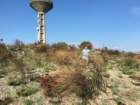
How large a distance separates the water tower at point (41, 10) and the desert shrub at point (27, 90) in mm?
33469

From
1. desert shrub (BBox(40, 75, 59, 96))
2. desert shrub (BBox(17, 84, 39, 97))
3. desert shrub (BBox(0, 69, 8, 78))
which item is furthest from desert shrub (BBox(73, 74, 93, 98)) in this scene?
desert shrub (BBox(0, 69, 8, 78))

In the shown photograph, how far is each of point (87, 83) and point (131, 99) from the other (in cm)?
191

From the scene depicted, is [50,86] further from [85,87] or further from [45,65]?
[45,65]

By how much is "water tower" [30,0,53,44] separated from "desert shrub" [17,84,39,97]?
33469 millimetres

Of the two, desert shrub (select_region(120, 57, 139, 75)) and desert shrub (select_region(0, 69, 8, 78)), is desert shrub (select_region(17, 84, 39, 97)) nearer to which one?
desert shrub (select_region(0, 69, 8, 78))

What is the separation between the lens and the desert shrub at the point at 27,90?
14.1 m

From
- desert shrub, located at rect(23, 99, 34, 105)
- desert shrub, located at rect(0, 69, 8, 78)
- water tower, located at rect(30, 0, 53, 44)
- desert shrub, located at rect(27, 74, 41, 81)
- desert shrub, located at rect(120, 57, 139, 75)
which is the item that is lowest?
desert shrub, located at rect(23, 99, 34, 105)

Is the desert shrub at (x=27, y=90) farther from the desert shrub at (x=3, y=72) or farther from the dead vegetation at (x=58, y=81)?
the desert shrub at (x=3, y=72)

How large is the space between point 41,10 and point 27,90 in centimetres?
3540

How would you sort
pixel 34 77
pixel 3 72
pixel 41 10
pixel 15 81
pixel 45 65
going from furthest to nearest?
1. pixel 41 10
2. pixel 45 65
3. pixel 3 72
4. pixel 34 77
5. pixel 15 81

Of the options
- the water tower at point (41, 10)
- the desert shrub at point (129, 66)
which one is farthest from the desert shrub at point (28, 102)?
the water tower at point (41, 10)

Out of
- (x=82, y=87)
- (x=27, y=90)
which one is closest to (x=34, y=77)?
(x=27, y=90)

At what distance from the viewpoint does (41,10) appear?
160 ft

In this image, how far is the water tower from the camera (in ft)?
158
